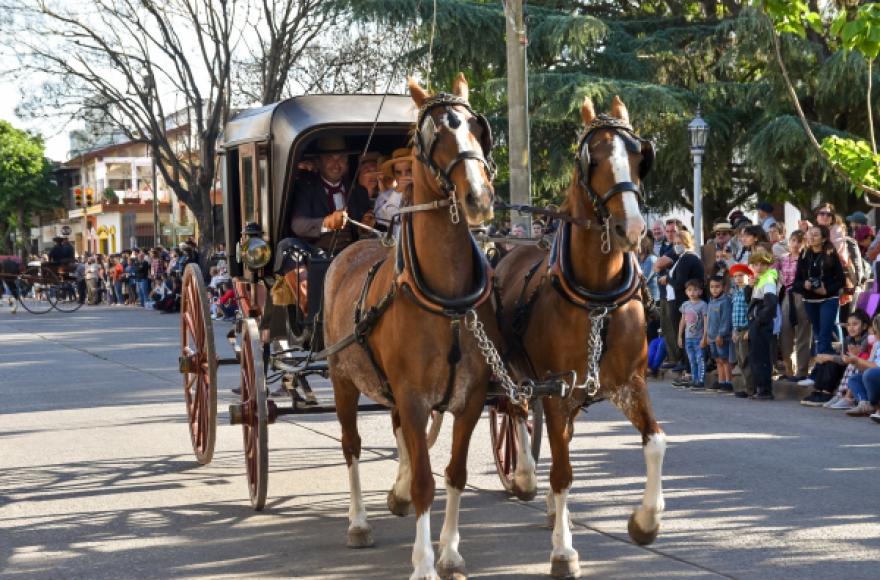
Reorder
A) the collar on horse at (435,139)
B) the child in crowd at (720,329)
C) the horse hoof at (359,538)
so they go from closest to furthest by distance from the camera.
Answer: the collar on horse at (435,139)
the horse hoof at (359,538)
the child in crowd at (720,329)

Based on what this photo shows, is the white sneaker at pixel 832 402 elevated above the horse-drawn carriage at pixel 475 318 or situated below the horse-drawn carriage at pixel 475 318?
below

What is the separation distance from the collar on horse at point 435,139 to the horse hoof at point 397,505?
7.52 feet

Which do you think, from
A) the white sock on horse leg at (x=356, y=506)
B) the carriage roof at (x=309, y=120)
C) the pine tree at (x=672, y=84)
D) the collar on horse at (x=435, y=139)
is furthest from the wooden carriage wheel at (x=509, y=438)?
the pine tree at (x=672, y=84)

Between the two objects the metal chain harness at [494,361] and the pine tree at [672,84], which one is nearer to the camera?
→ the metal chain harness at [494,361]

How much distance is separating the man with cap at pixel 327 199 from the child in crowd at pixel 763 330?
6.07 m

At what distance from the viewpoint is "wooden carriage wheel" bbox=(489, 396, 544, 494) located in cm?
790

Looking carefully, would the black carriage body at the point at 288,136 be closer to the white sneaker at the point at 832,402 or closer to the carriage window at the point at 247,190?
the carriage window at the point at 247,190

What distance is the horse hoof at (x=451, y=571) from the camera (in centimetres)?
588

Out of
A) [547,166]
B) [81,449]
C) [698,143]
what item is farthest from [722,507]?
[547,166]

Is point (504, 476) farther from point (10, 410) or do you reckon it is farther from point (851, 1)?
point (851, 1)

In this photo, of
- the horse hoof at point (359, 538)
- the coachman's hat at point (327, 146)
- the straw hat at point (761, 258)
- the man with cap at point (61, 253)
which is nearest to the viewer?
the horse hoof at point (359, 538)

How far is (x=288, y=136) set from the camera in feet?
28.3

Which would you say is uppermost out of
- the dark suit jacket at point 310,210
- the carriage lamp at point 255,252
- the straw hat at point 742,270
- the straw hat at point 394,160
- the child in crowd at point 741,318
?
the straw hat at point 394,160

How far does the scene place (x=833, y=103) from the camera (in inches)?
920
